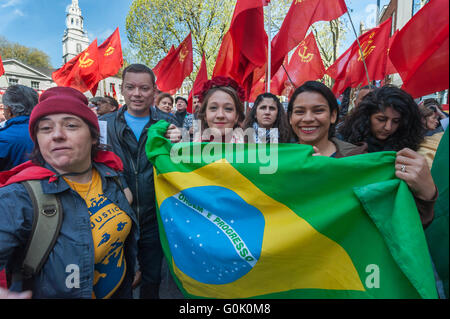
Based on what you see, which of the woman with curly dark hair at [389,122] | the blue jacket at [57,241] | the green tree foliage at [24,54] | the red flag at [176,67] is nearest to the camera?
the blue jacket at [57,241]

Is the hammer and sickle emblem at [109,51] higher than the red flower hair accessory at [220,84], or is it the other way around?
the hammer and sickle emblem at [109,51]

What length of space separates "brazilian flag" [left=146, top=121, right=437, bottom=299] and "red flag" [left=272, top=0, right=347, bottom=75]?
2.91 meters

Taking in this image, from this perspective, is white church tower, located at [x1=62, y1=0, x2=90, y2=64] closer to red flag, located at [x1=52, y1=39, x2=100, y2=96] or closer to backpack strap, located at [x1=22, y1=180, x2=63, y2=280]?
red flag, located at [x1=52, y1=39, x2=100, y2=96]

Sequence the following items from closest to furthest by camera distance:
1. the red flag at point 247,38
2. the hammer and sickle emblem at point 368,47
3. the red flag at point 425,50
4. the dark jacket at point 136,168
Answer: the red flag at point 425,50 < the dark jacket at point 136,168 < the red flag at point 247,38 < the hammer and sickle emblem at point 368,47

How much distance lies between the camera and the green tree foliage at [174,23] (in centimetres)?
1603

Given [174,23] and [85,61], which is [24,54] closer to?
[174,23]

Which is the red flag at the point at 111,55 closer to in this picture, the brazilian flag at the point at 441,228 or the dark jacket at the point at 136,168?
the dark jacket at the point at 136,168

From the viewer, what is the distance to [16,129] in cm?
253

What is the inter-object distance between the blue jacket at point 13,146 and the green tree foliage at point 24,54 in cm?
5001

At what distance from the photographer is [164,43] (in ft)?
56.6

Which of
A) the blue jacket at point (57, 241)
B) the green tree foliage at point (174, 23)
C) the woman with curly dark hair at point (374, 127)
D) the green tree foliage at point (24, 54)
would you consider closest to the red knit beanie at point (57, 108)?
the blue jacket at point (57, 241)

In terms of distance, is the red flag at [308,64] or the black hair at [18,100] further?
the red flag at [308,64]

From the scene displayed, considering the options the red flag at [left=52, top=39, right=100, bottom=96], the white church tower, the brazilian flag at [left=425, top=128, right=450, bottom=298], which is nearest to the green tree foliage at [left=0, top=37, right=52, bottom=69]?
the white church tower

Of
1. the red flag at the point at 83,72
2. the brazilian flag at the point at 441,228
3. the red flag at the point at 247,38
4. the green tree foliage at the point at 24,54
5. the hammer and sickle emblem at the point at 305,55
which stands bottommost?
the brazilian flag at the point at 441,228
